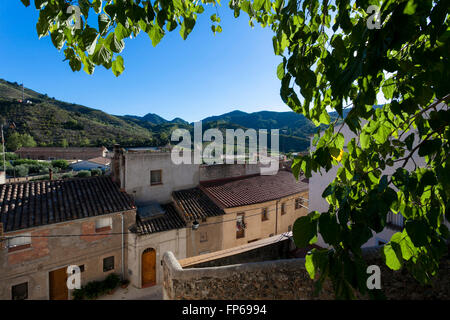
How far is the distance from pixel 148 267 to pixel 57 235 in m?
4.23

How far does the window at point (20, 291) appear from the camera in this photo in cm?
822

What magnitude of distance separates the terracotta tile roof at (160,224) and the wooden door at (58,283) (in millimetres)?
3099

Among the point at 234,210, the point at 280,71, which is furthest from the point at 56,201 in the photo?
the point at 280,71

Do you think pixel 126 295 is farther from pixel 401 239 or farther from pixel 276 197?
pixel 401 239

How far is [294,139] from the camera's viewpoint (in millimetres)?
40062

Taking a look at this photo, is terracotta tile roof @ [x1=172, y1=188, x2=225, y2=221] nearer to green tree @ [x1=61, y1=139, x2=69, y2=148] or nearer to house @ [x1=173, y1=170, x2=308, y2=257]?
house @ [x1=173, y1=170, x2=308, y2=257]

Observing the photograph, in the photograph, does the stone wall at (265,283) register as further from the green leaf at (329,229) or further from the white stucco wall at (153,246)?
the white stucco wall at (153,246)

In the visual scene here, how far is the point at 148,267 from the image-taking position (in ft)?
35.0

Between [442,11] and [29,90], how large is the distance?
128921 mm

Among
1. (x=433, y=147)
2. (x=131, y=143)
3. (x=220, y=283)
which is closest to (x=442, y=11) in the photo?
(x=433, y=147)

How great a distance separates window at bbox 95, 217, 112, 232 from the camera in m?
9.78

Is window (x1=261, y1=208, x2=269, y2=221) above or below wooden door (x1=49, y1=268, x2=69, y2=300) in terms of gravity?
above

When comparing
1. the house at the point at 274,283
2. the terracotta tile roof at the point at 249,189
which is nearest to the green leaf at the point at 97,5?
the house at the point at 274,283

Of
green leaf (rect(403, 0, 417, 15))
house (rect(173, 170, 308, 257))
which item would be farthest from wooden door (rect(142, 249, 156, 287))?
green leaf (rect(403, 0, 417, 15))
